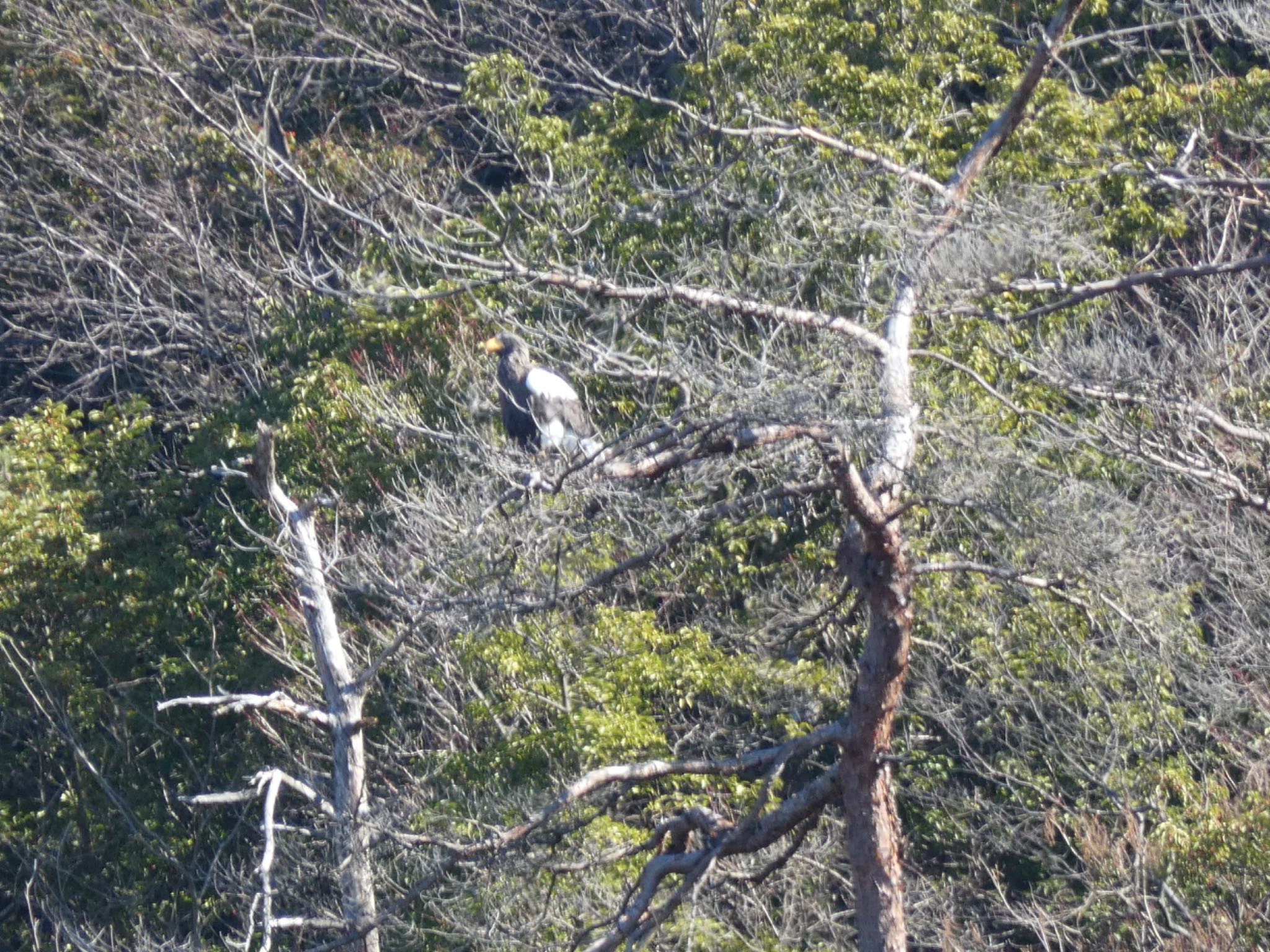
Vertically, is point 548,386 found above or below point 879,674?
below

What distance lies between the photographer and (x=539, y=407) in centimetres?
858

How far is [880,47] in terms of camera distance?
10125 millimetres

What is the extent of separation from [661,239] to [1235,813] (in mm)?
4714

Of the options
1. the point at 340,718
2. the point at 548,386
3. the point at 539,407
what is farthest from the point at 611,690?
the point at 548,386

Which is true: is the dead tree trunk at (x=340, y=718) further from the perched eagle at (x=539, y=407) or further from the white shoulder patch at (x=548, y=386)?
the white shoulder patch at (x=548, y=386)

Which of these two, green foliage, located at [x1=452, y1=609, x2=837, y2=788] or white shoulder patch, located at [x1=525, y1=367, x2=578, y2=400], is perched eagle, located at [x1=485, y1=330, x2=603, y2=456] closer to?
white shoulder patch, located at [x1=525, y1=367, x2=578, y2=400]

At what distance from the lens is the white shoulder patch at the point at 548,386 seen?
8.64 m

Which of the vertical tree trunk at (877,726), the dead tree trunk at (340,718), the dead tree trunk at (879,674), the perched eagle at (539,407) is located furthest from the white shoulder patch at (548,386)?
the vertical tree trunk at (877,726)

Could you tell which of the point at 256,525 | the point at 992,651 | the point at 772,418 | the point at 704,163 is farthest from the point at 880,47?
the point at 772,418

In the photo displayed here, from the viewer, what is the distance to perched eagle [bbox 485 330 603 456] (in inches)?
327

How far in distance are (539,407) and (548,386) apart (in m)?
0.20

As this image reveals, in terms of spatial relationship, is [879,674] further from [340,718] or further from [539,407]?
[539,407]

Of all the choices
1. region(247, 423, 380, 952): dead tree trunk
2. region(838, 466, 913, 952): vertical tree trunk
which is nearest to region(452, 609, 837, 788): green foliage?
region(247, 423, 380, 952): dead tree trunk

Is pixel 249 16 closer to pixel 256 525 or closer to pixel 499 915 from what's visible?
pixel 256 525
